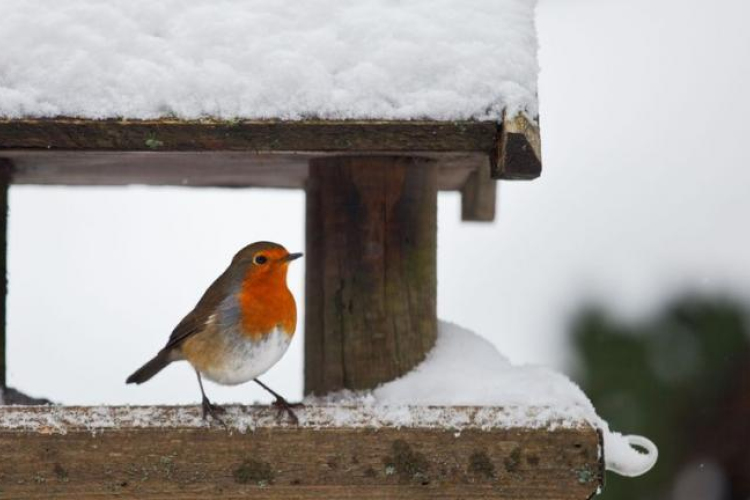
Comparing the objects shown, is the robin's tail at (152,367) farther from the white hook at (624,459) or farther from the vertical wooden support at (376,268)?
the white hook at (624,459)

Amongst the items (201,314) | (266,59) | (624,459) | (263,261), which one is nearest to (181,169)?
(263,261)

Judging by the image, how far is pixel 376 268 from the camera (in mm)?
3334

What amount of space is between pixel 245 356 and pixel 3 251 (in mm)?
931

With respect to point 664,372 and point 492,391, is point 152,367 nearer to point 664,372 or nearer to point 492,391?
point 492,391

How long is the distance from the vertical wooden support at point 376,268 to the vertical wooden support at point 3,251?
95cm

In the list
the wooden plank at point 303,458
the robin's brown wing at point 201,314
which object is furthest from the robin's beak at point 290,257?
the wooden plank at point 303,458

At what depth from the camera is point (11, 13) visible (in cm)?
289

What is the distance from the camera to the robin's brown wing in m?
3.26

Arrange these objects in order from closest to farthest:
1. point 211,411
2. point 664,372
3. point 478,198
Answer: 1. point 211,411
2. point 478,198
3. point 664,372

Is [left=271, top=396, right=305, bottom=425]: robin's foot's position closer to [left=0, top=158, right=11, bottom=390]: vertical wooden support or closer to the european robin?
the european robin

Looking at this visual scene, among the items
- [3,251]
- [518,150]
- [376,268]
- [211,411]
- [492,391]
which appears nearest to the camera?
[518,150]

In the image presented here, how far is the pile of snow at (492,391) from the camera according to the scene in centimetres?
283

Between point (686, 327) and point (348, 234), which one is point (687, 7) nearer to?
point (686, 327)

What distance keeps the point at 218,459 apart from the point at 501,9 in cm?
122
